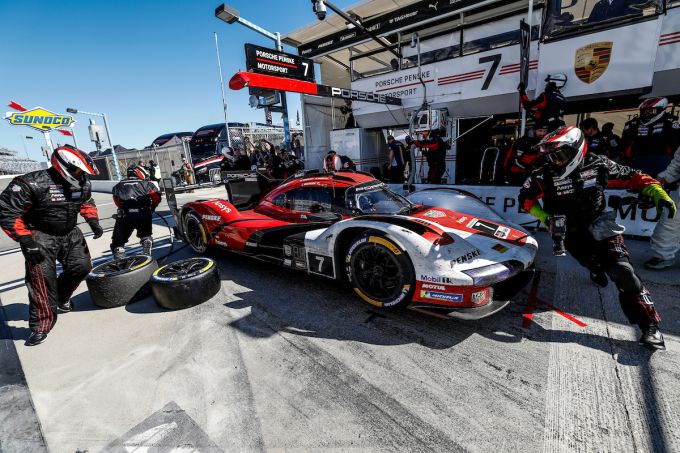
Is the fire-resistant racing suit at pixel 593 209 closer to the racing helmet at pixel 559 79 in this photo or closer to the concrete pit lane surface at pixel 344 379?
the concrete pit lane surface at pixel 344 379

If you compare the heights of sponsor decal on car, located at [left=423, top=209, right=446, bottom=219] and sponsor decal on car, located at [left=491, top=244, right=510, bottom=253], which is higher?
sponsor decal on car, located at [left=423, top=209, right=446, bottom=219]

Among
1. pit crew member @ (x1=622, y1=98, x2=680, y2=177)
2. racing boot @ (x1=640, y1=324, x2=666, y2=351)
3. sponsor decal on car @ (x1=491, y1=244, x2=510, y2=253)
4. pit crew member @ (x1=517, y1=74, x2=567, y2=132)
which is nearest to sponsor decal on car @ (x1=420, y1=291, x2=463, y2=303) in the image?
sponsor decal on car @ (x1=491, y1=244, x2=510, y2=253)

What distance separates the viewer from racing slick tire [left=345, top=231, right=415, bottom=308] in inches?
107

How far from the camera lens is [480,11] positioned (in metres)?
9.31

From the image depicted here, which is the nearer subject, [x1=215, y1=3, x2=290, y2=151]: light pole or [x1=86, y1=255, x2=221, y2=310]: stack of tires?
[x1=86, y1=255, x2=221, y2=310]: stack of tires

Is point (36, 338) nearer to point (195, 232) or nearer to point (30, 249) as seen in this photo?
point (30, 249)

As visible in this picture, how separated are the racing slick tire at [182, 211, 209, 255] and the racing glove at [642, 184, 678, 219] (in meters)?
5.00

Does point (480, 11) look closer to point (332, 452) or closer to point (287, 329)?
point (287, 329)

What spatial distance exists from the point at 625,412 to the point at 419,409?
3.81 ft

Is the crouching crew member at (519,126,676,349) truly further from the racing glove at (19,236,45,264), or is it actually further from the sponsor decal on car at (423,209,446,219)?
the racing glove at (19,236,45,264)

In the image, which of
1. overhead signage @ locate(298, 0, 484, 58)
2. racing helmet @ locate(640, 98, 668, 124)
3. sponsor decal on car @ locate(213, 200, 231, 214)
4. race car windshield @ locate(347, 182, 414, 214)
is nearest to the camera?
race car windshield @ locate(347, 182, 414, 214)

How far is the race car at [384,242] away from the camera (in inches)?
101

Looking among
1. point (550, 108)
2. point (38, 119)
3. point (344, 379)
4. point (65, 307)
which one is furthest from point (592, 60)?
point (38, 119)

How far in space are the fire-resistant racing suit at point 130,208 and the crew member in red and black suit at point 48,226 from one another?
3.52 feet
